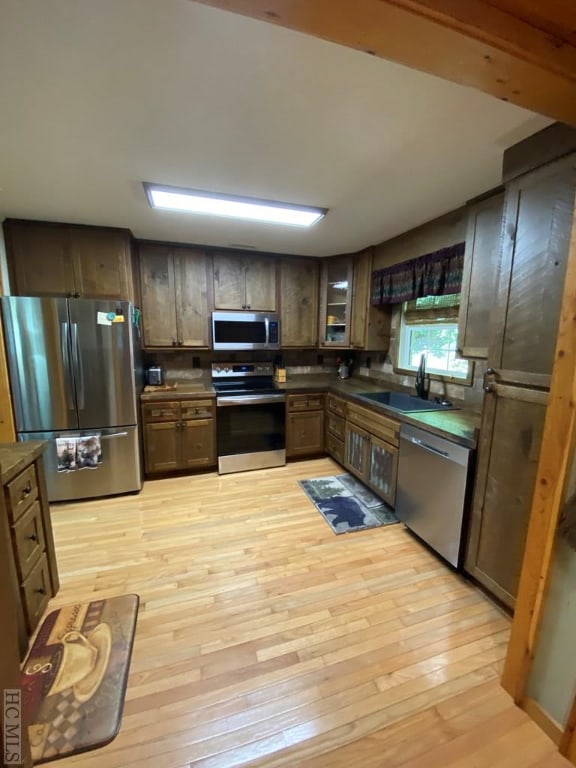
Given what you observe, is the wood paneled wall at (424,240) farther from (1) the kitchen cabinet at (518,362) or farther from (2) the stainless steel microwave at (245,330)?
(2) the stainless steel microwave at (245,330)

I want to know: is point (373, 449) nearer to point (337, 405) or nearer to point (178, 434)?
point (337, 405)

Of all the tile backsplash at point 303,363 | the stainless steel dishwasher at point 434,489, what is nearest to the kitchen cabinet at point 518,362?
the stainless steel dishwasher at point 434,489

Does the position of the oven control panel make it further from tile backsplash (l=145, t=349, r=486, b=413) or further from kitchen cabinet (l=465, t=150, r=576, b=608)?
kitchen cabinet (l=465, t=150, r=576, b=608)

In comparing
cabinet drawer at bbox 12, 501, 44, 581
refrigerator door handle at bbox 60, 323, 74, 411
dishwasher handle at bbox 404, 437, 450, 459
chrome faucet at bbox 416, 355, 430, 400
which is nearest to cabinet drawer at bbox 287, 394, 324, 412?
chrome faucet at bbox 416, 355, 430, 400

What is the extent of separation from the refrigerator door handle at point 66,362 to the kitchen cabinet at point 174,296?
2.57 feet

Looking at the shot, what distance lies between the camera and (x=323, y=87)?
1.19m

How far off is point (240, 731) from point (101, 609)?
39.3 inches

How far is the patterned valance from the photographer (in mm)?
2368

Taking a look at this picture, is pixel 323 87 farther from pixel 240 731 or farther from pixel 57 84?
pixel 240 731

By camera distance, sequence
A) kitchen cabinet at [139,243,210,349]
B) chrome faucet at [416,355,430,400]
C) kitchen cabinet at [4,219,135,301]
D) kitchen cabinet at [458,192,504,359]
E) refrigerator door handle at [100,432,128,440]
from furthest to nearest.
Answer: kitchen cabinet at [139,243,210,349], chrome faucet at [416,355,430,400], refrigerator door handle at [100,432,128,440], kitchen cabinet at [4,219,135,301], kitchen cabinet at [458,192,504,359]

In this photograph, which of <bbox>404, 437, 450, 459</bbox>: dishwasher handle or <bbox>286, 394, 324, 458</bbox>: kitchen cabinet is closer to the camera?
<bbox>404, 437, 450, 459</bbox>: dishwasher handle

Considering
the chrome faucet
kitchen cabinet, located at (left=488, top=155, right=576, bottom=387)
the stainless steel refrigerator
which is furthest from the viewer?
the chrome faucet

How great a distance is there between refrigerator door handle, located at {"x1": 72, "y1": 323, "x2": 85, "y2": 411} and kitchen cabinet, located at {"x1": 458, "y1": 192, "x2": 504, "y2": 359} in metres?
2.97

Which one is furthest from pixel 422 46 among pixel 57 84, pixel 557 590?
pixel 557 590
